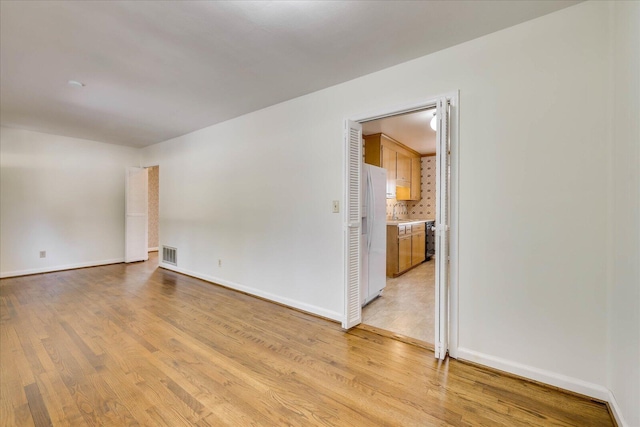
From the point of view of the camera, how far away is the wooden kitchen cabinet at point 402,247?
4.86m

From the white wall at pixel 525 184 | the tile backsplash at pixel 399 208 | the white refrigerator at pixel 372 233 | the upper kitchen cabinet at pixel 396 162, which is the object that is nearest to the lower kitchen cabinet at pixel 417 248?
the tile backsplash at pixel 399 208

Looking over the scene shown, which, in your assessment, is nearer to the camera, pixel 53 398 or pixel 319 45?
pixel 53 398

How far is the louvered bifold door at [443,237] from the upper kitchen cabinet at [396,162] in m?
2.68

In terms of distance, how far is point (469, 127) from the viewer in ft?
7.13

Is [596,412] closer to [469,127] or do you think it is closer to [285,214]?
[469,127]

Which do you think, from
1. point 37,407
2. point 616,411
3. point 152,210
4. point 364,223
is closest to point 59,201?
point 152,210

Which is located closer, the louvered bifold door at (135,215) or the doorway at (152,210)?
the louvered bifold door at (135,215)

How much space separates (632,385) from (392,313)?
199 centimetres

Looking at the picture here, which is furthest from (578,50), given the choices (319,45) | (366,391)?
(366,391)

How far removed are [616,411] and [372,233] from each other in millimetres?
2301

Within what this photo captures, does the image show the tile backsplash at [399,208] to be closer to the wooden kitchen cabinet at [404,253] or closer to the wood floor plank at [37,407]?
the wooden kitchen cabinet at [404,253]

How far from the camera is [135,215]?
6.06m

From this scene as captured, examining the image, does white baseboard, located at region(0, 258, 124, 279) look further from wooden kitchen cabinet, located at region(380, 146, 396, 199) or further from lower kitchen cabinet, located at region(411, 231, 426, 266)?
lower kitchen cabinet, located at region(411, 231, 426, 266)

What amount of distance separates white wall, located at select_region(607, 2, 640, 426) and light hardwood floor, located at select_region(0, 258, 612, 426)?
341 mm
